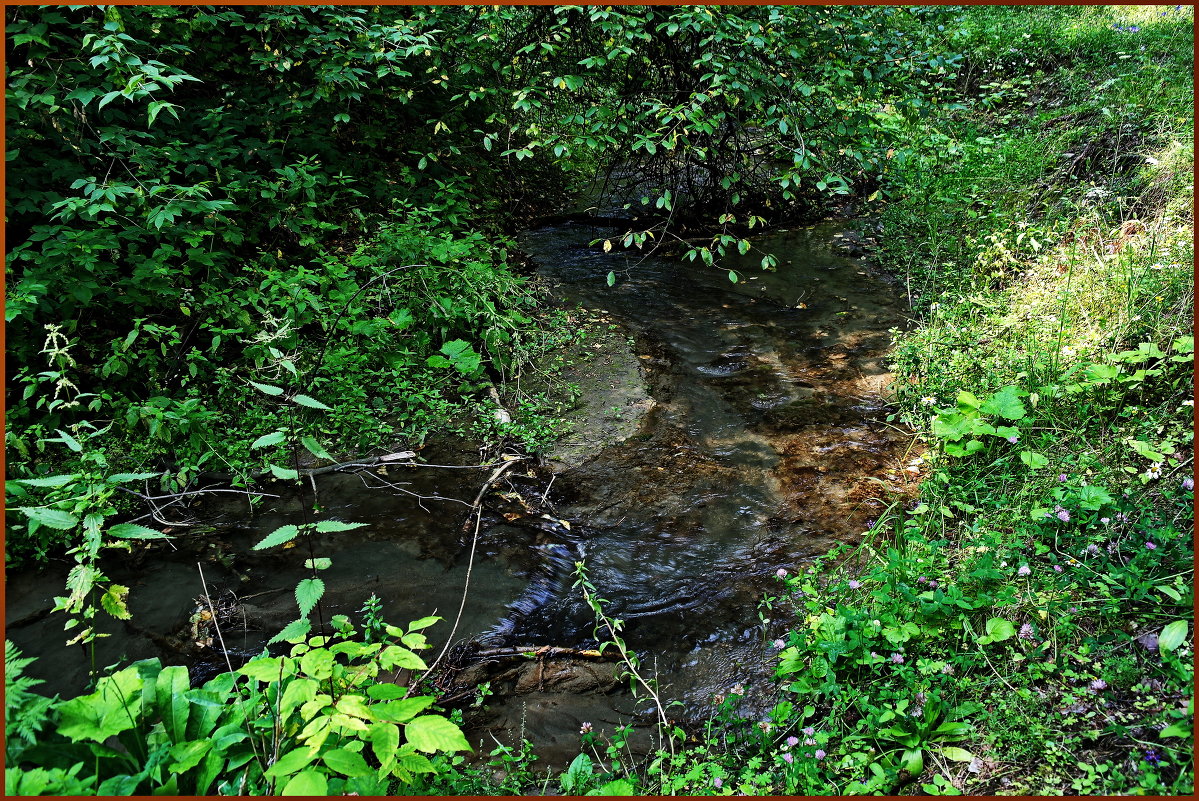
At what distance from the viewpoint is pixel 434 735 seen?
2.10 meters

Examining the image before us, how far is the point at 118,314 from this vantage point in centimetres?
457

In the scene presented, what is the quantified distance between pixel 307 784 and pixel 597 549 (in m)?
2.18

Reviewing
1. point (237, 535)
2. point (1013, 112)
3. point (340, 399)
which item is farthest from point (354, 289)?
point (1013, 112)

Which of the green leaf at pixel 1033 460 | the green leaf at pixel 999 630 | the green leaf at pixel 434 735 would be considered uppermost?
the green leaf at pixel 1033 460

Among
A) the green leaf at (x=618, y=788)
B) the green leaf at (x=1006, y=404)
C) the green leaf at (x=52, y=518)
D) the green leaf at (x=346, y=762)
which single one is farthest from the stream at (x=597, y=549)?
the green leaf at (x=52, y=518)

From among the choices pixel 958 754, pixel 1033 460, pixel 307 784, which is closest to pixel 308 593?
pixel 307 784

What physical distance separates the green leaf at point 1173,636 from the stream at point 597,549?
144cm

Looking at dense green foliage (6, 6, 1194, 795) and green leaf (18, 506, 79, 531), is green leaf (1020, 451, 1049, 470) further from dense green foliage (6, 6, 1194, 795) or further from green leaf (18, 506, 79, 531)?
green leaf (18, 506, 79, 531)

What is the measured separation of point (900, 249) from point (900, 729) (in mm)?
5542

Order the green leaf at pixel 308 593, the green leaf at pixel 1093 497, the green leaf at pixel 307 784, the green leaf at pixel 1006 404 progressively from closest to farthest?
the green leaf at pixel 307 784
the green leaf at pixel 308 593
the green leaf at pixel 1093 497
the green leaf at pixel 1006 404

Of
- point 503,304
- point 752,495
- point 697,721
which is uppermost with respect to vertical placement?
point 503,304

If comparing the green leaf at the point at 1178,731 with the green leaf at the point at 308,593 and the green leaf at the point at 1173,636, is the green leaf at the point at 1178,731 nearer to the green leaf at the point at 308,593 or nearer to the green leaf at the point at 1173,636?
the green leaf at the point at 1173,636

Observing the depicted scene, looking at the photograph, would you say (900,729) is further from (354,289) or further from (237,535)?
(354,289)

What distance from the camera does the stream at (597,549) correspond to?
310cm
